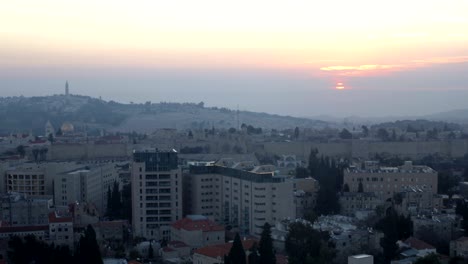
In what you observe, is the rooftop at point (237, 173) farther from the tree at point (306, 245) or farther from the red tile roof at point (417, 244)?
the red tile roof at point (417, 244)

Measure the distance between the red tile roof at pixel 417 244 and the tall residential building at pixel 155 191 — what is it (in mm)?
6208

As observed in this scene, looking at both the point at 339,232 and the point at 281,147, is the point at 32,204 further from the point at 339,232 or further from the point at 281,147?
the point at 281,147

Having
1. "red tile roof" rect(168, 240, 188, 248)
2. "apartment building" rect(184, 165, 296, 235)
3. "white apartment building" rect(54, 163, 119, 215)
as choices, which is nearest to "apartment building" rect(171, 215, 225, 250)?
"red tile roof" rect(168, 240, 188, 248)

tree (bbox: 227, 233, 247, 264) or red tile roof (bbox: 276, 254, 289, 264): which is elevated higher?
tree (bbox: 227, 233, 247, 264)

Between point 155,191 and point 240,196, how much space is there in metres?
2.11

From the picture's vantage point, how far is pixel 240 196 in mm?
20984

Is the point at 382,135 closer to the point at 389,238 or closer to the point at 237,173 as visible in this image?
the point at 237,173

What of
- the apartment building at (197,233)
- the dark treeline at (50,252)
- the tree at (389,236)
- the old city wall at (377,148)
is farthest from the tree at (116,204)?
the old city wall at (377,148)

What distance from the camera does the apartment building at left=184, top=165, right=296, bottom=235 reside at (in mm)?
20125

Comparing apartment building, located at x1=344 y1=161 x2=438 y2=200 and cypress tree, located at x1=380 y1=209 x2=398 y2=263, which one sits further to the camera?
apartment building, located at x1=344 y1=161 x2=438 y2=200

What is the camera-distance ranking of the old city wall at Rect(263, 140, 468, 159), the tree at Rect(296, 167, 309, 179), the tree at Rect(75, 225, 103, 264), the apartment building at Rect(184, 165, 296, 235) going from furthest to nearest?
1. the old city wall at Rect(263, 140, 468, 159)
2. the tree at Rect(296, 167, 309, 179)
3. the apartment building at Rect(184, 165, 296, 235)
4. the tree at Rect(75, 225, 103, 264)

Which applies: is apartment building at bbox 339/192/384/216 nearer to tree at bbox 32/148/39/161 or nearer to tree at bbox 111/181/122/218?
tree at bbox 111/181/122/218

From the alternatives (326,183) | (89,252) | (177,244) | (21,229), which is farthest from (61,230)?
(326,183)

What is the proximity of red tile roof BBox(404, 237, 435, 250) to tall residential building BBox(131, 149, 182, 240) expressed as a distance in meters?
6.21
